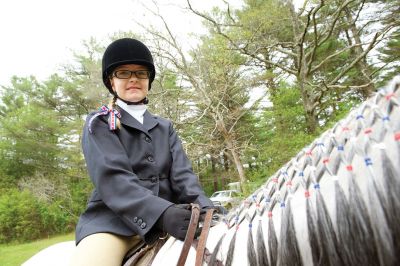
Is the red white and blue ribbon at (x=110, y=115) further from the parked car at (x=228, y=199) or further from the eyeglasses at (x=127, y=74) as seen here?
the parked car at (x=228, y=199)

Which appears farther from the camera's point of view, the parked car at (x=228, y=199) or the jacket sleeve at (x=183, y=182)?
the parked car at (x=228, y=199)

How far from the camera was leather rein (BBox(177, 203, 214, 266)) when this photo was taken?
111 cm

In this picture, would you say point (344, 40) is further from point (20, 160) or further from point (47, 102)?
point (20, 160)

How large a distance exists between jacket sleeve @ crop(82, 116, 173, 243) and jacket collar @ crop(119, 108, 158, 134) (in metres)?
0.13

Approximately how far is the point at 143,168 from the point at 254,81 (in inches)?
493

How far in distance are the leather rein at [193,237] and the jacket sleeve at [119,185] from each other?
0.59 ft

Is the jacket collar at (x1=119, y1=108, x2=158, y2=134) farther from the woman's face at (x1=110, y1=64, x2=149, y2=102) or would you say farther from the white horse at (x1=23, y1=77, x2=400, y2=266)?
the white horse at (x1=23, y1=77, x2=400, y2=266)

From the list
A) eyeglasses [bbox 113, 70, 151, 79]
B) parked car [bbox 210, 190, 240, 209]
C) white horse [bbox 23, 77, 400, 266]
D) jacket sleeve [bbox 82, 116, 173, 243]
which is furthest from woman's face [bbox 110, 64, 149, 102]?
parked car [bbox 210, 190, 240, 209]

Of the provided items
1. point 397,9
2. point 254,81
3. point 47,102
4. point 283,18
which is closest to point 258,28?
point 283,18

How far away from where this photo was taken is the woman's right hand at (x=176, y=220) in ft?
4.29

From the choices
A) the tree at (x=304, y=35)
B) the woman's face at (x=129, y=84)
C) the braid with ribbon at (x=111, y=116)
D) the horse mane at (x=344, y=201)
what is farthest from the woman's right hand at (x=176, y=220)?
the tree at (x=304, y=35)

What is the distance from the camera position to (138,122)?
6.16 ft

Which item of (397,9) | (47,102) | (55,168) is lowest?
(55,168)

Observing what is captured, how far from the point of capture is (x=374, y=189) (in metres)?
0.70
